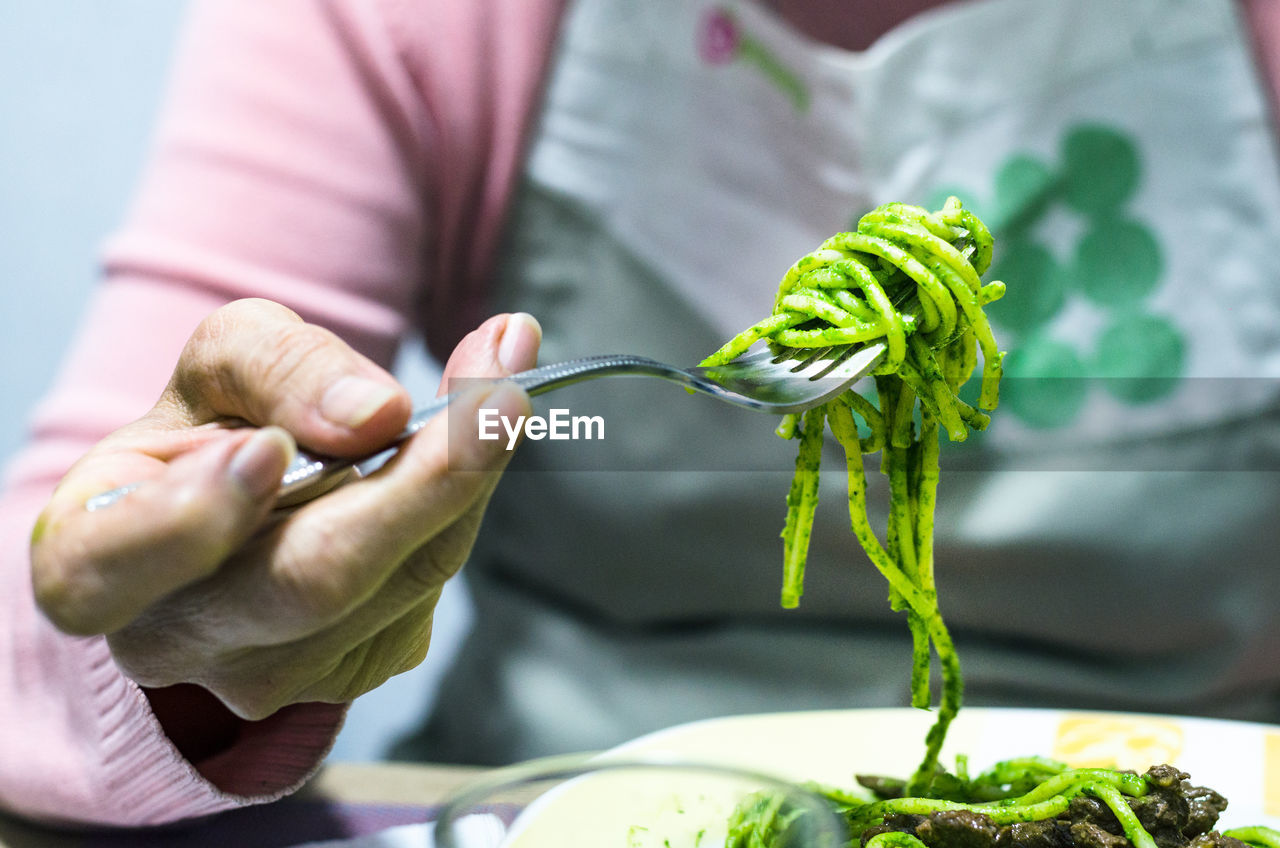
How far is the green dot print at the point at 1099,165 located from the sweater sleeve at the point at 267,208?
59cm

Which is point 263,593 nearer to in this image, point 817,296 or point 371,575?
point 371,575

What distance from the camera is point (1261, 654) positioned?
1.11 metres

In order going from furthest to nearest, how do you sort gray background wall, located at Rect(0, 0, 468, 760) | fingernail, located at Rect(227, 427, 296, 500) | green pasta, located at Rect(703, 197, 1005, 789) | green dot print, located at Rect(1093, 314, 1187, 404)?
gray background wall, located at Rect(0, 0, 468, 760)
green dot print, located at Rect(1093, 314, 1187, 404)
green pasta, located at Rect(703, 197, 1005, 789)
fingernail, located at Rect(227, 427, 296, 500)

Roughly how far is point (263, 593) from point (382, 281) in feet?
2.56

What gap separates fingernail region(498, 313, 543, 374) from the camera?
47 centimetres

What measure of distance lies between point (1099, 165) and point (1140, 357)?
0.70 feet

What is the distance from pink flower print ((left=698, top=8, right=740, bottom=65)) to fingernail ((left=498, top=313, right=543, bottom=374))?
2.39 ft

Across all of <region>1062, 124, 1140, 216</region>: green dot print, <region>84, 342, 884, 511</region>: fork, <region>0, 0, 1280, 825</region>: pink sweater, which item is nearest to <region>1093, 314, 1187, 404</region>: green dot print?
<region>1062, 124, 1140, 216</region>: green dot print

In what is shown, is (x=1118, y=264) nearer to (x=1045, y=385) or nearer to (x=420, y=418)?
(x=1045, y=385)

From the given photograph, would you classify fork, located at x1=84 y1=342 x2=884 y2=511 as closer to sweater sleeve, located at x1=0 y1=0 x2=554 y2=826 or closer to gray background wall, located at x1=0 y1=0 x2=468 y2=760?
sweater sleeve, located at x1=0 y1=0 x2=554 y2=826

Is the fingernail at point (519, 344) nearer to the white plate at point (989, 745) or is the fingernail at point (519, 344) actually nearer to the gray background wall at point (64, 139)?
the white plate at point (989, 745)

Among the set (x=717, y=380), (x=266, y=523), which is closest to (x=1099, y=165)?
(x=717, y=380)

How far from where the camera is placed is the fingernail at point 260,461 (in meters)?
0.39

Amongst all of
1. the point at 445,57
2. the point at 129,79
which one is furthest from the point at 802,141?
the point at 129,79
